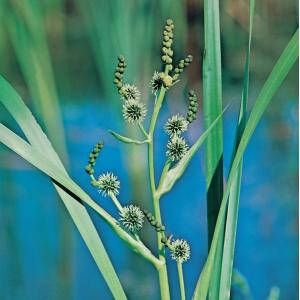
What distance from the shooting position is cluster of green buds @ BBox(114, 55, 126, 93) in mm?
1507

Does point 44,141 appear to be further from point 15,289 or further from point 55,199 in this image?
point 15,289

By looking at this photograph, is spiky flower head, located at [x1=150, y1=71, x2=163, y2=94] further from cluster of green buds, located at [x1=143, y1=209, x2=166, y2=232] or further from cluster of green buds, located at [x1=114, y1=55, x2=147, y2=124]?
cluster of green buds, located at [x1=143, y1=209, x2=166, y2=232]

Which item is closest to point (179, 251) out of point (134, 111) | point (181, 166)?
point (181, 166)

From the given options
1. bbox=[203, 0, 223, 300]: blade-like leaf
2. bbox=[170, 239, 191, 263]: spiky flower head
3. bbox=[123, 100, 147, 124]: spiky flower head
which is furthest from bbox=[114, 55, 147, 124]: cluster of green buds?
bbox=[170, 239, 191, 263]: spiky flower head

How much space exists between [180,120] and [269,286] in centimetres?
33

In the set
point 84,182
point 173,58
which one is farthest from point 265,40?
point 84,182

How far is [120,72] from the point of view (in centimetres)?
151

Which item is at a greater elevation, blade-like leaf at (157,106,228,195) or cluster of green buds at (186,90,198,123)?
cluster of green buds at (186,90,198,123)

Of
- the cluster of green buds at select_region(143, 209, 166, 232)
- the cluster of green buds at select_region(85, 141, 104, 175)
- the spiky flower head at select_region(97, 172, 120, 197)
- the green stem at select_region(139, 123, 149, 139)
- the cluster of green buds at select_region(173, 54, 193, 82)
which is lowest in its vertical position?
the cluster of green buds at select_region(143, 209, 166, 232)

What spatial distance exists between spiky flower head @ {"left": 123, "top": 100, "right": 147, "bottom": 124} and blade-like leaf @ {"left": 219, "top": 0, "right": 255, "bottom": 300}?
0.16 metres

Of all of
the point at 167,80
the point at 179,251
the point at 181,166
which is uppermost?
the point at 167,80

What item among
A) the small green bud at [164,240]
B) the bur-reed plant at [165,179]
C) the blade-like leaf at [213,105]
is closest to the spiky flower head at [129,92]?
the bur-reed plant at [165,179]

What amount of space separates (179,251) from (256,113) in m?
0.26

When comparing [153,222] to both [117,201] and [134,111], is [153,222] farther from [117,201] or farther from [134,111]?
[134,111]
